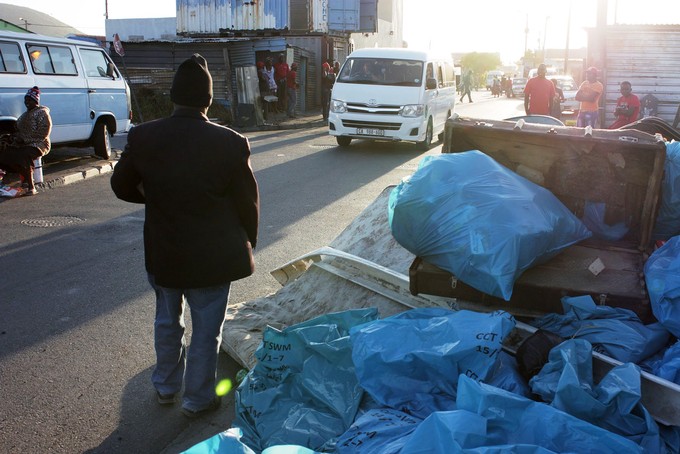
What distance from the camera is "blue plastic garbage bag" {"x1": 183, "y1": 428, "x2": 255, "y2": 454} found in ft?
7.56

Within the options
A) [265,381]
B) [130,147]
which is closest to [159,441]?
[265,381]

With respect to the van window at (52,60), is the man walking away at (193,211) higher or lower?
lower

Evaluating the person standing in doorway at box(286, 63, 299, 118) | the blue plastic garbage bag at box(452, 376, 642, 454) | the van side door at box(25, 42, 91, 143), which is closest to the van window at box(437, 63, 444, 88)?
the van side door at box(25, 42, 91, 143)

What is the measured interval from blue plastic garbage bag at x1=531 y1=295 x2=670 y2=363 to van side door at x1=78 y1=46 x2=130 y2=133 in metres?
11.3

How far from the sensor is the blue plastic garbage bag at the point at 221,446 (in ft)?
7.56

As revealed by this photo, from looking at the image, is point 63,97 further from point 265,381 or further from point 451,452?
point 451,452

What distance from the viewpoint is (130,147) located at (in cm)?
356

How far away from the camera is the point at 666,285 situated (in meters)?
3.46

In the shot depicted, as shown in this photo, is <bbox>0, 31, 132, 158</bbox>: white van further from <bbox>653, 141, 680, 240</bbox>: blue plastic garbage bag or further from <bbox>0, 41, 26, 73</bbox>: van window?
<bbox>653, 141, 680, 240</bbox>: blue plastic garbage bag

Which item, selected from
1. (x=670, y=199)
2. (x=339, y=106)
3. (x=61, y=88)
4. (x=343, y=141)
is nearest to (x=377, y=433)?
(x=670, y=199)

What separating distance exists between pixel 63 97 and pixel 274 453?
1135 centimetres

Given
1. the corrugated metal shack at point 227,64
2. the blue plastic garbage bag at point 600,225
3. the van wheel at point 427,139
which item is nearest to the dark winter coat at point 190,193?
the blue plastic garbage bag at point 600,225

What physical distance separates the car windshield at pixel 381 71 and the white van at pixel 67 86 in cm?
476

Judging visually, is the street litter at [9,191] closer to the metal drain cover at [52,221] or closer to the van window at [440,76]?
the metal drain cover at [52,221]
